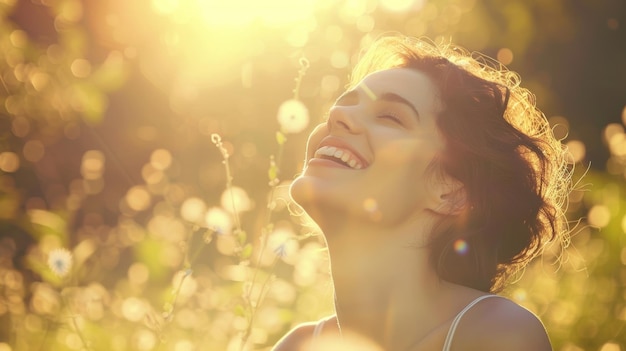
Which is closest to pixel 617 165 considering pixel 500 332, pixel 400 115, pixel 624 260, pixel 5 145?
pixel 624 260

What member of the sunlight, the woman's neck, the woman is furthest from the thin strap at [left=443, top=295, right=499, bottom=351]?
the sunlight

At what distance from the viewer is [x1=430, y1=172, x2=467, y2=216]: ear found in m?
2.39

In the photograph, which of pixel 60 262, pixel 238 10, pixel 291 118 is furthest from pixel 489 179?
pixel 238 10

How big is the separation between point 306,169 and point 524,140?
0.66 m

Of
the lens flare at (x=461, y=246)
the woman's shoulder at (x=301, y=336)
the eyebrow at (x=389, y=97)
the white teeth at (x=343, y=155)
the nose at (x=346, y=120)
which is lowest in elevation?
the woman's shoulder at (x=301, y=336)

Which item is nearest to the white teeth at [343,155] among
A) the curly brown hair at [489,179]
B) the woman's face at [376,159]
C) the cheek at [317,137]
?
the woman's face at [376,159]

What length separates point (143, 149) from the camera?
5.97 m

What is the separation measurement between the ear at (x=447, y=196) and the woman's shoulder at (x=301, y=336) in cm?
51

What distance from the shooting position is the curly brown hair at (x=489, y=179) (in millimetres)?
2420

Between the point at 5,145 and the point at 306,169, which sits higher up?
the point at 306,169

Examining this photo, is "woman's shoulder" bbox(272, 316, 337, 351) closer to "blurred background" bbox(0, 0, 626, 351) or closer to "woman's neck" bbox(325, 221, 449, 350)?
"blurred background" bbox(0, 0, 626, 351)

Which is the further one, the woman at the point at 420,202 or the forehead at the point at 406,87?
the forehead at the point at 406,87

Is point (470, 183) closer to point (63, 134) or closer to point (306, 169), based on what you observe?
point (306, 169)

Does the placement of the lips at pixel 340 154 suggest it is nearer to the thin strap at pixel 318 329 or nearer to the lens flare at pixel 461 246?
the lens flare at pixel 461 246
